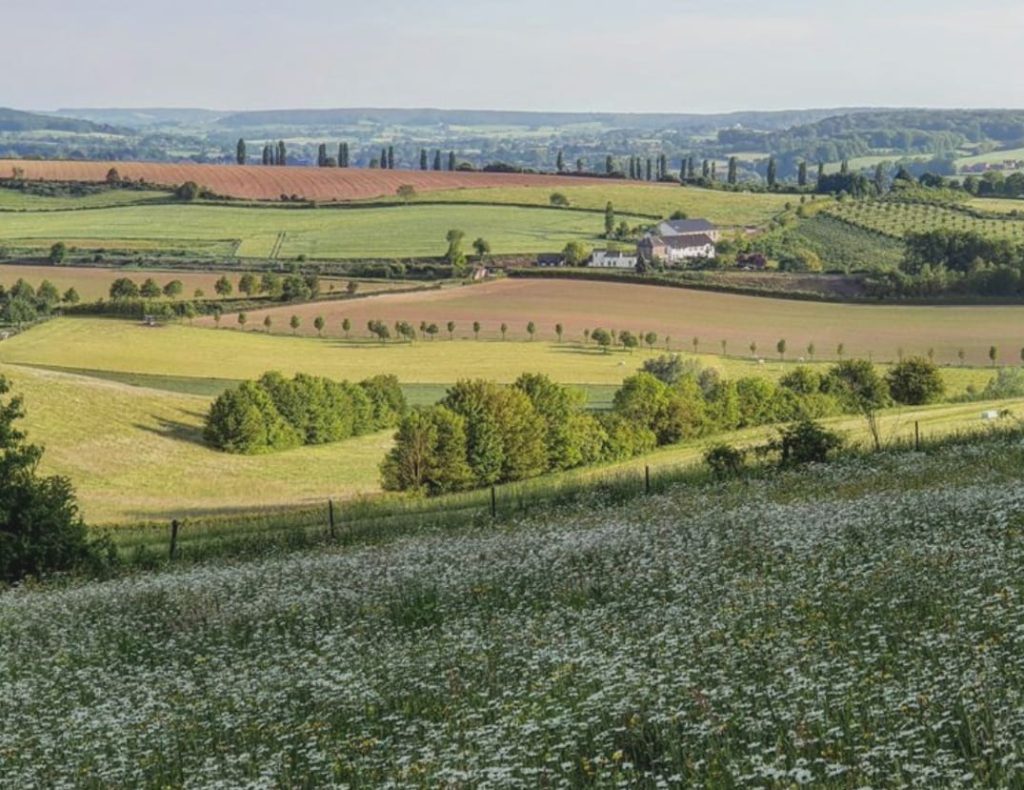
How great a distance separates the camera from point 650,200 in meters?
184

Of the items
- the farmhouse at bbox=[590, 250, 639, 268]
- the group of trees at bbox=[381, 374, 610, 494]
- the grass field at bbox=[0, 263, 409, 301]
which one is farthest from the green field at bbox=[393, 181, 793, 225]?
the group of trees at bbox=[381, 374, 610, 494]

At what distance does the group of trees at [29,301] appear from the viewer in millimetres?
106688

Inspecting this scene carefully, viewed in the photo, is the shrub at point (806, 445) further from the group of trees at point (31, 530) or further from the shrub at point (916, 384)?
the shrub at point (916, 384)

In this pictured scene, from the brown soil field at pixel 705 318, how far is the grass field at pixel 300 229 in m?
32.0

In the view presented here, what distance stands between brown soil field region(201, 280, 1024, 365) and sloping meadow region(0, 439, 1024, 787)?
77.0m

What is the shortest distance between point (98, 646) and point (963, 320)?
311ft

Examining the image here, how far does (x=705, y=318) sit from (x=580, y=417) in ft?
155

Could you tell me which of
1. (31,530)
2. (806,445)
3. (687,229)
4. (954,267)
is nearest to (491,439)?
(806,445)

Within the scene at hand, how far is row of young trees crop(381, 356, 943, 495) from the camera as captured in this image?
54.6m

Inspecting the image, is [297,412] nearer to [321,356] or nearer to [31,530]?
[321,356]

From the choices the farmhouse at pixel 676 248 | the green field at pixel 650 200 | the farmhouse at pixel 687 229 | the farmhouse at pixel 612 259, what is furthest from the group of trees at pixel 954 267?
the green field at pixel 650 200

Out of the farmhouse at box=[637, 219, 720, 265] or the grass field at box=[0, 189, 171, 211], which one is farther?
the grass field at box=[0, 189, 171, 211]

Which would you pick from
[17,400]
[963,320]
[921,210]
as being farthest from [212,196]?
[17,400]

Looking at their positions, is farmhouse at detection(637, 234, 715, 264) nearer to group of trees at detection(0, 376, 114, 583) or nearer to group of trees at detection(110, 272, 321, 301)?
group of trees at detection(110, 272, 321, 301)
